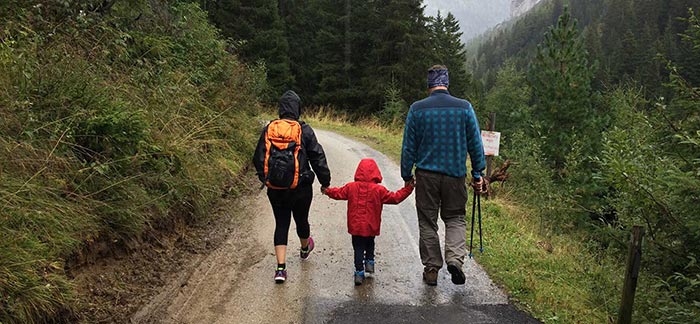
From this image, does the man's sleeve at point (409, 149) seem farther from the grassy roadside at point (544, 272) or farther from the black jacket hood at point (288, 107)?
the grassy roadside at point (544, 272)

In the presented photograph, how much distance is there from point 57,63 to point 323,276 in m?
3.81

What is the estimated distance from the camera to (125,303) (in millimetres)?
4117

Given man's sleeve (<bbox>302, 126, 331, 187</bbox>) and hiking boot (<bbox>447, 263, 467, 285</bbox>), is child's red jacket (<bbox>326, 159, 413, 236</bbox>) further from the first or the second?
hiking boot (<bbox>447, 263, 467, 285</bbox>)

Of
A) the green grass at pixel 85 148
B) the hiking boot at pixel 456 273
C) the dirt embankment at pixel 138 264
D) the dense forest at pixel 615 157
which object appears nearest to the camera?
the green grass at pixel 85 148

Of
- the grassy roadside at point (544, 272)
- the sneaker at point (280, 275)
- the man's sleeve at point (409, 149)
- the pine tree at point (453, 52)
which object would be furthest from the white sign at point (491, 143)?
the pine tree at point (453, 52)

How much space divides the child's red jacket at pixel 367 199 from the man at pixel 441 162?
0.28 meters

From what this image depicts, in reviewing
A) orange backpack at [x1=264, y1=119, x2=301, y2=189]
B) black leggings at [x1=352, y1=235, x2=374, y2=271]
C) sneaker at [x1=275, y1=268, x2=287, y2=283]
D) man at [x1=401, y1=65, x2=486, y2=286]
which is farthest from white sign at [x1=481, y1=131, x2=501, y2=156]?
sneaker at [x1=275, y1=268, x2=287, y2=283]

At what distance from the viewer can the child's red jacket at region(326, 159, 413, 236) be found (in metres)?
4.88

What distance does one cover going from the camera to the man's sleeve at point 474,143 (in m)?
4.68

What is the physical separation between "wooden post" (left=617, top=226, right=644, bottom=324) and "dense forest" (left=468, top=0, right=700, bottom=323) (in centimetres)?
30

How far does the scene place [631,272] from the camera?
3.76m

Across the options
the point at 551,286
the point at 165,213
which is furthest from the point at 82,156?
the point at 551,286

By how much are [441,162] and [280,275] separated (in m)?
2.01

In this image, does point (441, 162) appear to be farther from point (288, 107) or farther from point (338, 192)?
point (288, 107)
